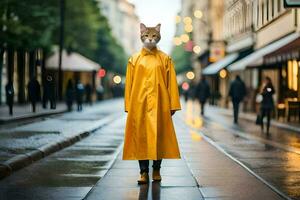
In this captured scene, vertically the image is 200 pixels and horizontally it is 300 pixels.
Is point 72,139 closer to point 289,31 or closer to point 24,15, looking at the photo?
point 289,31

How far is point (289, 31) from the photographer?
97.3 feet

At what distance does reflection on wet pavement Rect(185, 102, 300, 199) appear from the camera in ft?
31.5

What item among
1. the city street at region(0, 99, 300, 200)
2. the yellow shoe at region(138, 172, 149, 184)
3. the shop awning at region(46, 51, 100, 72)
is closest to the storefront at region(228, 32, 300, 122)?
the city street at region(0, 99, 300, 200)

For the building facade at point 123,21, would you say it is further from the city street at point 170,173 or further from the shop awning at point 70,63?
the city street at point 170,173

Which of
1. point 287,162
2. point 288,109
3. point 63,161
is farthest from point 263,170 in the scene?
point 288,109

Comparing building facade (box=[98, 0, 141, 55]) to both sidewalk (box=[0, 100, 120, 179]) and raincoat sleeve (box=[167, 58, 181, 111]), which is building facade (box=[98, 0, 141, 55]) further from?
raincoat sleeve (box=[167, 58, 181, 111])

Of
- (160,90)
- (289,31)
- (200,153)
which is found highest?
(289,31)

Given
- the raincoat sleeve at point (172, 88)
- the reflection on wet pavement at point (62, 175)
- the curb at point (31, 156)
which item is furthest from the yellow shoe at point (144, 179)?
the curb at point (31, 156)

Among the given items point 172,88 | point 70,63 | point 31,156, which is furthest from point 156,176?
point 70,63

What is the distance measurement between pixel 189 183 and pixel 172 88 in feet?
4.52

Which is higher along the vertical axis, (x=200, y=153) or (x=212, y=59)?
(x=212, y=59)

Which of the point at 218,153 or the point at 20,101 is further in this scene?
the point at 20,101

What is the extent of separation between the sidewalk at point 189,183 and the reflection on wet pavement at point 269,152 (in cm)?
30

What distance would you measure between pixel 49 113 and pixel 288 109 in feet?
38.9
